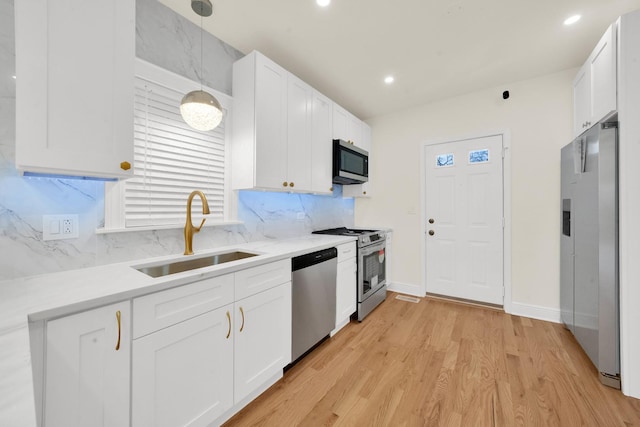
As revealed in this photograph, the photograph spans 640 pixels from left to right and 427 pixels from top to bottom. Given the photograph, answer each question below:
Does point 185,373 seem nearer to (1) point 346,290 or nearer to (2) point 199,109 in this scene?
(2) point 199,109

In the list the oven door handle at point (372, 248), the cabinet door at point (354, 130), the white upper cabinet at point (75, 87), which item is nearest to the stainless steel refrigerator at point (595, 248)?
the oven door handle at point (372, 248)

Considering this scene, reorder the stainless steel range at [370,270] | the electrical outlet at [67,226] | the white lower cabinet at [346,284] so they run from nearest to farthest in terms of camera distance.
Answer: the electrical outlet at [67,226] → the white lower cabinet at [346,284] → the stainless steel range at [370,270]

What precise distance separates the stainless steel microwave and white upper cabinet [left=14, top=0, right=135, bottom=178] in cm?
203

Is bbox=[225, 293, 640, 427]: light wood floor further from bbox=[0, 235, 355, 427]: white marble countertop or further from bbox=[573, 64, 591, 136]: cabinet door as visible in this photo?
bbox=[573, 64, 591, 136]: cabinet door

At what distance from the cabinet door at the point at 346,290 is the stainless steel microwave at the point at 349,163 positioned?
104 cm

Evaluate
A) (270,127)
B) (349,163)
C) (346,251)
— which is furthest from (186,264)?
(349,163)

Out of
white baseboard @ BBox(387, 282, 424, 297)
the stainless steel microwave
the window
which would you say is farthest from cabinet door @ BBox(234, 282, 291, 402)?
white baseboard @ BBox(387, 282, 424, 297)

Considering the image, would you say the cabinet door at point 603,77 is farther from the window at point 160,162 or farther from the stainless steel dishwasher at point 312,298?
the window at point 160,162

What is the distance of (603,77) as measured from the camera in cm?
189

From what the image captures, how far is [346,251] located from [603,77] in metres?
2.47

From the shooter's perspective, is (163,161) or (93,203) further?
(163,161)

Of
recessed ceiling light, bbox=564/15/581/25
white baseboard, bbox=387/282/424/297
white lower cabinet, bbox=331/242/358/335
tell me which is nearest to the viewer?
recessed ceiling light, bbox=564/15/581/25

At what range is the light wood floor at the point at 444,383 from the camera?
1.51 metres

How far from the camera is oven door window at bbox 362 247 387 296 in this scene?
287 centimetres
